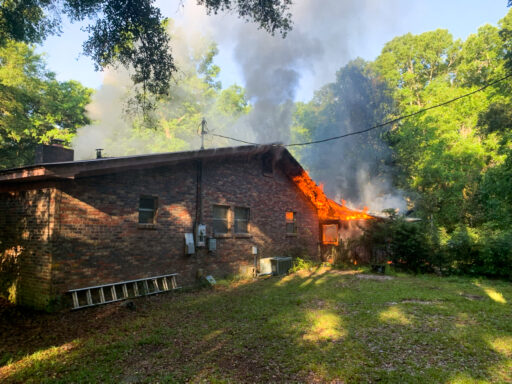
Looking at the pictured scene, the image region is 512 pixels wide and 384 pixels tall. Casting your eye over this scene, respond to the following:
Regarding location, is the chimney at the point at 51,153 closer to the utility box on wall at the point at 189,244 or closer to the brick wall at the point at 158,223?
the brick wall at the point at 158,223

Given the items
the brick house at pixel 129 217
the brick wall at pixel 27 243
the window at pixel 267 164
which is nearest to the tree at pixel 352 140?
the window at pixel 267 164

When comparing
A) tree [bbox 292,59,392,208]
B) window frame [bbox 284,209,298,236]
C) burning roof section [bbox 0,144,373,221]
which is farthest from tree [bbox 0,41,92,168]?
tree [bbox 292,59,392,208]

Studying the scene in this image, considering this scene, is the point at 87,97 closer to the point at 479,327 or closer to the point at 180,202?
the point at 180,202

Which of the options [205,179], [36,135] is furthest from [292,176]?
[36,135]

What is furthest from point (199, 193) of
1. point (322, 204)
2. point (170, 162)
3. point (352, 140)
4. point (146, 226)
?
point (352, 140)

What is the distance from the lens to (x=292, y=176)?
1561 cm

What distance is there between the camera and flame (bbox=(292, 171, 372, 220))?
1577cm

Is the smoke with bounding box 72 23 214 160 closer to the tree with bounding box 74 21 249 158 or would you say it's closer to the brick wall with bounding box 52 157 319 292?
the tree with bounding box 74 21 249 158

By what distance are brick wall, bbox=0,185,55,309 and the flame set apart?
11.1 meters

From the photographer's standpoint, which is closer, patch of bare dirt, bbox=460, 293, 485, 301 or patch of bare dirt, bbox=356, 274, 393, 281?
patch of bare dirt, bbox=460, 293, 485, 301

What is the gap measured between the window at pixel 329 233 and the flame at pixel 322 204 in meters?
1.05

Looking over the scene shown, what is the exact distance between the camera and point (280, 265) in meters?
13.1

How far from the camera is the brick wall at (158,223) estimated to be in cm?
728

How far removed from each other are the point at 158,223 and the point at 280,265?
19.7ft
